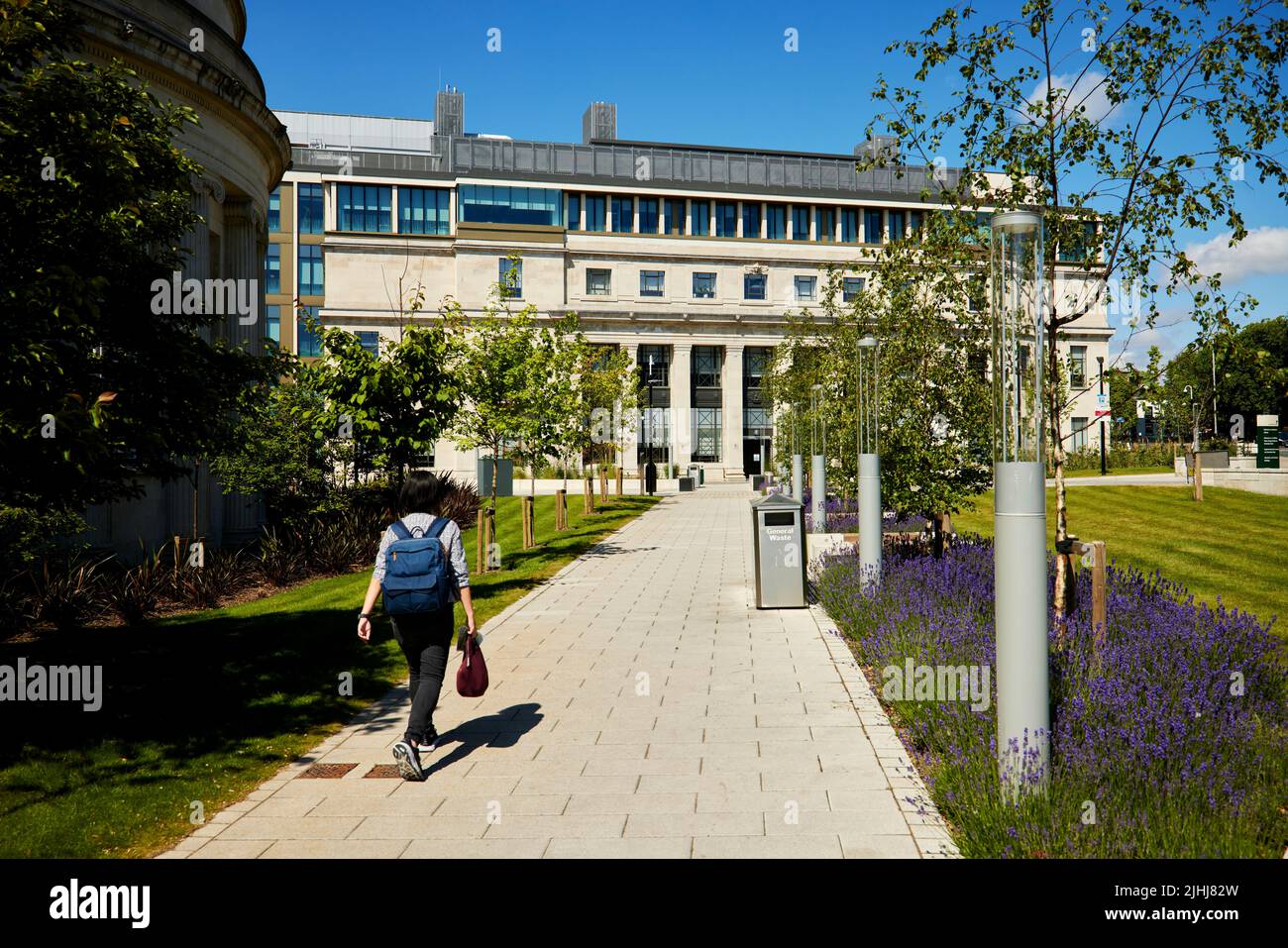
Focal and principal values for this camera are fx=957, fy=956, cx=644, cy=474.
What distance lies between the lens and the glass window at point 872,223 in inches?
3010

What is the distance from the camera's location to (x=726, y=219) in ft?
243

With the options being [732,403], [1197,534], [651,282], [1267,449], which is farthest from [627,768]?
[651,282]

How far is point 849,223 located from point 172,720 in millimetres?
74706

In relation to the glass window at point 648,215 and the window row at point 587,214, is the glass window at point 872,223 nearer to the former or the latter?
the window row at point 587,214

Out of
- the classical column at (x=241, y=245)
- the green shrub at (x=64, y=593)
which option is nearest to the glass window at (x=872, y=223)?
the classical column at (x=241, y=245)

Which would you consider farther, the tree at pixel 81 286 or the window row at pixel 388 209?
the window row at pixel 388 209

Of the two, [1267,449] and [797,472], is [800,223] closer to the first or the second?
Result: [1267,449]

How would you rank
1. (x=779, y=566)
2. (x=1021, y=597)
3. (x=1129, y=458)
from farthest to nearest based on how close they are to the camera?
(x=1129, y=458) < (x=779, y=566) < (x=1021, y=597)

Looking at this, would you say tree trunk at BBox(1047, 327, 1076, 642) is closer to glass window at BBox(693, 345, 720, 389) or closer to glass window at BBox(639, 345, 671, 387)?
glass window at BBox(639, 345, 671, 387)

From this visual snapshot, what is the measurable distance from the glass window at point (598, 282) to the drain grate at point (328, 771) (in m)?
65.1

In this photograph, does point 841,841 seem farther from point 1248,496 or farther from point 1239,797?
point 1248,496

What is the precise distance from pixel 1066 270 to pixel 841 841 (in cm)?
710

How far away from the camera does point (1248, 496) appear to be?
95.1 feet
